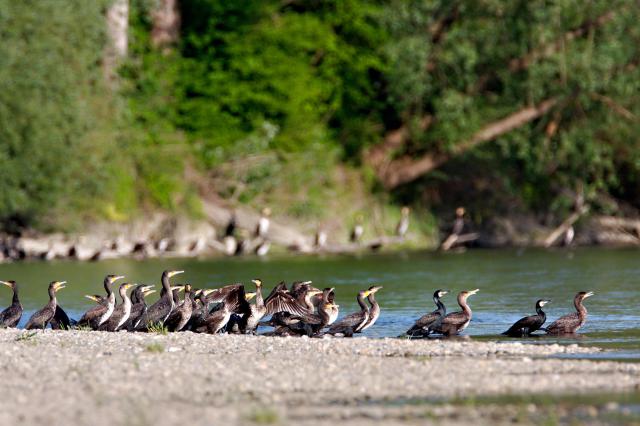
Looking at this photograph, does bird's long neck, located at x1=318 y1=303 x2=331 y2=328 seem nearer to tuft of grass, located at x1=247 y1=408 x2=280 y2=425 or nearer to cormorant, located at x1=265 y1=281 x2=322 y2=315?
cormorant, located at x1=265 y1=281 x2=322 y2=315

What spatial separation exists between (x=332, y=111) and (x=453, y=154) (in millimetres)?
5089

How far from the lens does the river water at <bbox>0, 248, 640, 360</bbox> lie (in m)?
22.4

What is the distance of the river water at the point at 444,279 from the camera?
2236 cm

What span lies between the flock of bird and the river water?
0.41 metres

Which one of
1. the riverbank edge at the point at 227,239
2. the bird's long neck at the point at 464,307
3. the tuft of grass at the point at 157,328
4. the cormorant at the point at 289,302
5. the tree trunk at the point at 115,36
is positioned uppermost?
the tree trunk at the point at 115,36

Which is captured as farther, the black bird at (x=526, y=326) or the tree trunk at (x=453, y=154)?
the tree trunk at (x=453, y=154)

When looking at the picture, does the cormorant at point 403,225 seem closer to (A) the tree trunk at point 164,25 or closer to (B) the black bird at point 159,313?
(A) the tree trunk at point 164,25

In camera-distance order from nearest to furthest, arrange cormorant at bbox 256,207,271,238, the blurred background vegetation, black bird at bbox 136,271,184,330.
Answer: black bird at bbox 136,271,184,330
the blurred background vegetation
cormorant at bbox 256,207,271,238

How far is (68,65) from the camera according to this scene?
4378 centimetres

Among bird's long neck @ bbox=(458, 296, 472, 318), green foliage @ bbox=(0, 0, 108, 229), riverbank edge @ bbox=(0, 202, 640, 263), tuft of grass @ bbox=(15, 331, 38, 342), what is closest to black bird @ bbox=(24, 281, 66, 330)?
tuft of grass @ bbox=(15, 331, 38, 342)

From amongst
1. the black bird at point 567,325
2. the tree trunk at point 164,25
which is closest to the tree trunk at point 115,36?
the tree trunk at point 164,25

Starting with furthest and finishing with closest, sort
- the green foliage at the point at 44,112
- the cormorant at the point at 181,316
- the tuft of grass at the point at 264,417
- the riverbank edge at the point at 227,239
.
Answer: the riverbank edge at the point at 227,239 < the green foliage at the point at 44,112 < the cormorant at the point at 181,316 < the tuft of grass at the point at 264,417

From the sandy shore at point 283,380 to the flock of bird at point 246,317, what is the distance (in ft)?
7.92

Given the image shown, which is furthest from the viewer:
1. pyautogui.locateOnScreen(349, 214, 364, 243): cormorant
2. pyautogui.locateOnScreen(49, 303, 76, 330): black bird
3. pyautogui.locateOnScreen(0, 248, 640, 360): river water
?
pyautogui.locateOnScreen(349, 214, 364, 243): cormorant
